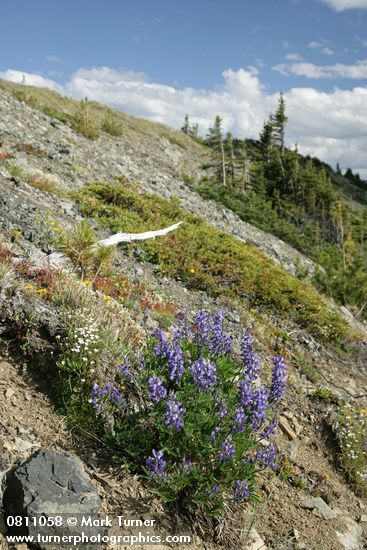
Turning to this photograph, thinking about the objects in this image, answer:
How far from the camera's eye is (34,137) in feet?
65.1

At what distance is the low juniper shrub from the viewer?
13.5 feet

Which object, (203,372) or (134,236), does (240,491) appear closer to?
(203,372)

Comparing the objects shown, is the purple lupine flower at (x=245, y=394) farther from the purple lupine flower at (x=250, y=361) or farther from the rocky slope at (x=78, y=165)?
the rocky slope at (x=78, y=165)

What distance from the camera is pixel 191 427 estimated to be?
4.24m

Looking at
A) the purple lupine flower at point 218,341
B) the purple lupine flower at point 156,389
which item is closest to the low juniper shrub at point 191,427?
the purple lupine flower at point 156,389

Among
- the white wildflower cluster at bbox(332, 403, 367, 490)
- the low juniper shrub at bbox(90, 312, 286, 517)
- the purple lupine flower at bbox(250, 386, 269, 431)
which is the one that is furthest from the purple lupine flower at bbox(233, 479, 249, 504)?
the white wildflower cluster at bbox(332, 403, 367, 490)

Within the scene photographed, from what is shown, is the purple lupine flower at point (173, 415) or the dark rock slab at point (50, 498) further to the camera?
the purple lupine flower at point (173, 415)

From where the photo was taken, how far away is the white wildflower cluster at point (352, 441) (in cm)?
680

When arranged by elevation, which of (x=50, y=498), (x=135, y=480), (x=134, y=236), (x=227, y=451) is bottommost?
(x=135, y=480)

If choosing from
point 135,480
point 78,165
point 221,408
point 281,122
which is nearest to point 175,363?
point 221,408

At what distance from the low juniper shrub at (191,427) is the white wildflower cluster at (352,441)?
275 cm

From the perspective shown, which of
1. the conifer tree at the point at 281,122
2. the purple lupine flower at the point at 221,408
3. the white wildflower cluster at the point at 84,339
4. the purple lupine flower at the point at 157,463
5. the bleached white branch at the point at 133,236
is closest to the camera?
the purple lupine flower at the point at 157,463

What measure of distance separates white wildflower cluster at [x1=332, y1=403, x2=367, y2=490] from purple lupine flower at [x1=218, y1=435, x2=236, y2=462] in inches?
141

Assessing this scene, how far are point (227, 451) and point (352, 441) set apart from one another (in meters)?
3.96
